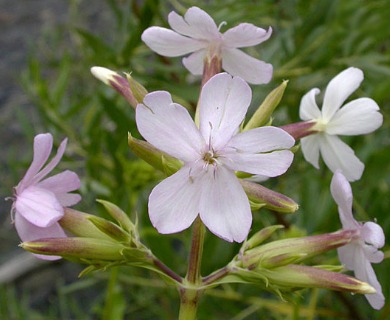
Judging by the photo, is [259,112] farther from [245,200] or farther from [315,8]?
[315,8]

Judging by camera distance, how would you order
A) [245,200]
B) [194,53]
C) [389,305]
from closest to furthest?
1. [245,200]
2. [194,53]
3. [389,305]

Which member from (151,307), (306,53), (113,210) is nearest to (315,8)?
(306,53)

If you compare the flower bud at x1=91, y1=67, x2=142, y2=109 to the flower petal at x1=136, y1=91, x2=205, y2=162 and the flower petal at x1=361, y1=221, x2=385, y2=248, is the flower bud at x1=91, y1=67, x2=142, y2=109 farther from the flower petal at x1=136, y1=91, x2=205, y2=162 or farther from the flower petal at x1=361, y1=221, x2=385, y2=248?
→ the flower petal at x1=361, y1=221, x2=385, y2=248

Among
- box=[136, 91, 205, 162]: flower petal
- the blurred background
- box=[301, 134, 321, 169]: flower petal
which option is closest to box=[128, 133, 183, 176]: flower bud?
box=[136, 91, 205, 162]: flower petal

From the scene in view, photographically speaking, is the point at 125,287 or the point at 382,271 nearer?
the point at 382,271

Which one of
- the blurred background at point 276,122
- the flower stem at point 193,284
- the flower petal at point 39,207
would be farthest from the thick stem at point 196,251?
the blurred background at point 276,122

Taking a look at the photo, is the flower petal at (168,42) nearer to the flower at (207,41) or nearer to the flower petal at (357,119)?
the flower at (207,41)
